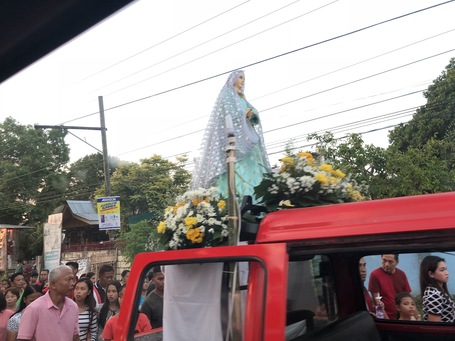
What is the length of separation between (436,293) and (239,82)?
2.13m

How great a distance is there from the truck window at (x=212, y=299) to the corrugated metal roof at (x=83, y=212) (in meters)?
33.2

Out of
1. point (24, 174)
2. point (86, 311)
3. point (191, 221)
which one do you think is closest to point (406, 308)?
point (191, 221)

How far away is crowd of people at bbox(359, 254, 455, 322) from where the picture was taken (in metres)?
2.98

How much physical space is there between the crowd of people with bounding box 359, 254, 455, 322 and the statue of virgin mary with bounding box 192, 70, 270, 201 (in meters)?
0.97

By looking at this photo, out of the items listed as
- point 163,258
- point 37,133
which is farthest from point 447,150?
point 37,133

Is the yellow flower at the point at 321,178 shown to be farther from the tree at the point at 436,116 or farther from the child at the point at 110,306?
the tree at the point at 436,116

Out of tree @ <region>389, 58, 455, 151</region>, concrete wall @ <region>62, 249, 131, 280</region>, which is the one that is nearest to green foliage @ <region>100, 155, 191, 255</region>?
concrete wall @ <region>62, 249, 131, 280</region>

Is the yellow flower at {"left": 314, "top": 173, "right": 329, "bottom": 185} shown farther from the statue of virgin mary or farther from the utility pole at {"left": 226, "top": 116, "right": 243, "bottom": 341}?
the statue of virgin mary

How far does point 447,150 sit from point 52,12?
58.1 feet

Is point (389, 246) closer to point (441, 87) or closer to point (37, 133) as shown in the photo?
point (441, 87)

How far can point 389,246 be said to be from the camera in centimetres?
176

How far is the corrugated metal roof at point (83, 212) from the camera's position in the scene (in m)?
34.3

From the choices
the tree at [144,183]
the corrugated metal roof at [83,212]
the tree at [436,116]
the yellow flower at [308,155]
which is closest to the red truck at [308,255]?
the yellow flower at [308,155]

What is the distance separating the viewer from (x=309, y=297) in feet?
7.68
